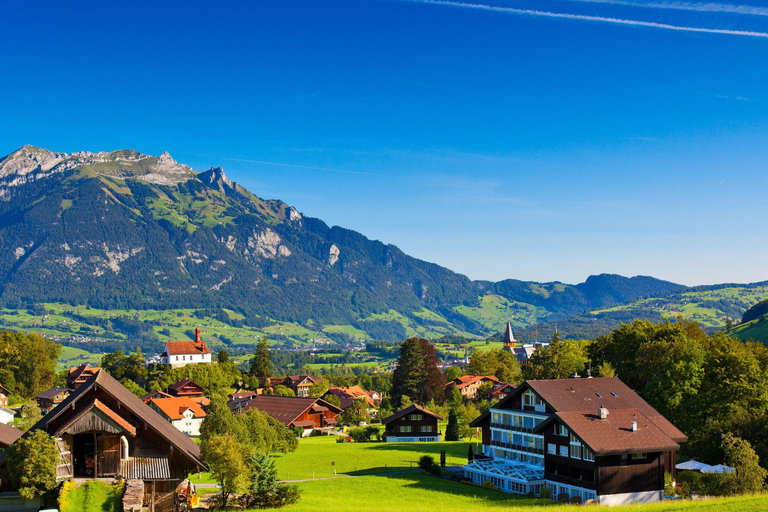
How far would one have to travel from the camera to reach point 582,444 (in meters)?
47.0

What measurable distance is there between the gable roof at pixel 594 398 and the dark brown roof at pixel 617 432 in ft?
5.52

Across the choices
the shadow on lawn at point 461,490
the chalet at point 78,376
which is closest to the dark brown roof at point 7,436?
the shadow on lawn at point 461,490

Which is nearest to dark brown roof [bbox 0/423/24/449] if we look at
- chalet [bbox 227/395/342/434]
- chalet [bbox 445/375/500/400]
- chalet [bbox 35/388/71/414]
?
chalet [bbox 227/395/342/434]

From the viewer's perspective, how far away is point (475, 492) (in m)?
48.1

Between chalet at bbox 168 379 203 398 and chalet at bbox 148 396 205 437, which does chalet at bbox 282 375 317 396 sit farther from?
chalet at bbox 148 396 205 437

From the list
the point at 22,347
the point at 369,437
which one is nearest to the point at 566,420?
the point at 369,437

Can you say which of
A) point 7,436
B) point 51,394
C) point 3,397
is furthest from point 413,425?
point 51,394

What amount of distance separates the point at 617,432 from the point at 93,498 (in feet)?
116

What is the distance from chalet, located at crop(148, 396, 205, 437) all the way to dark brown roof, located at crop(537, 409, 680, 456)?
73.0 m

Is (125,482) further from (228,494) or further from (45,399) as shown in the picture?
(45,399)

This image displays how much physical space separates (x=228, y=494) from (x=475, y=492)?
20.6 metres

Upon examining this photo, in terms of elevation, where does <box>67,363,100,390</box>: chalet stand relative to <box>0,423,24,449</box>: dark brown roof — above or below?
below

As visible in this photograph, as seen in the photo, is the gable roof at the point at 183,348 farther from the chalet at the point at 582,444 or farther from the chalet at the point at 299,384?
the chalet at the point at 582,444

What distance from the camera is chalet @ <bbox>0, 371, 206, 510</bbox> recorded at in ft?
95.8
